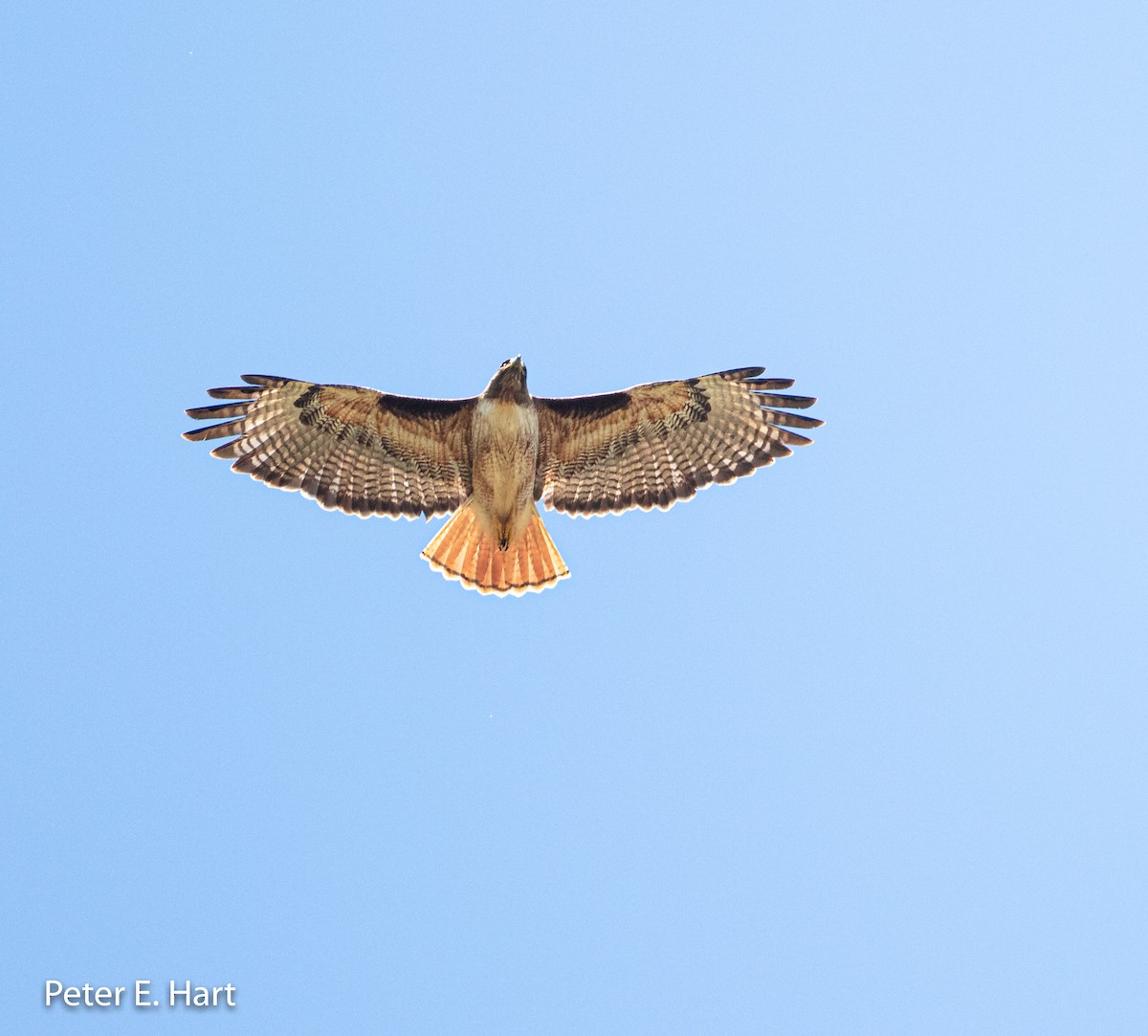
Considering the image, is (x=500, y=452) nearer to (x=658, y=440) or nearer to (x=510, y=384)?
(x=510, y=384)

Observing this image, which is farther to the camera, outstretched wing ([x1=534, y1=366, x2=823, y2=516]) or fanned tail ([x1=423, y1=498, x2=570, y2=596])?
fanned tail ([x1=423, y1=498, x2=570, y2=596])

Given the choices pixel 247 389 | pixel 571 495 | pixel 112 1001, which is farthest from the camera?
pixel 571 495

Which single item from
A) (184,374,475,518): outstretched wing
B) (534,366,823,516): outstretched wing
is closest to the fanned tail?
(184,374,475,518): outstretched wing

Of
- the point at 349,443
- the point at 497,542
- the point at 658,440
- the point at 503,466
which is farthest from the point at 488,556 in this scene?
the point at 658,440

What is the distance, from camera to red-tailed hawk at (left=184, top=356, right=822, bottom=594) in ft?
36.5

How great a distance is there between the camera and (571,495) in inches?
463

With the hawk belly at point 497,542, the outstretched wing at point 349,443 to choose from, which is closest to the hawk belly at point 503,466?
the hawk belly at point 497,542

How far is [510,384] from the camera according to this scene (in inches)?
424

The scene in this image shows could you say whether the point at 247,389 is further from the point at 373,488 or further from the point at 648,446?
the point at 648,446

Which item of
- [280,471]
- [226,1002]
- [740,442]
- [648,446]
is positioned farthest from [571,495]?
[226,1002]

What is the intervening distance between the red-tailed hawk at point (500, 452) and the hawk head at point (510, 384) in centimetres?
7

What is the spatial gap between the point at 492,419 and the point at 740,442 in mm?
2307

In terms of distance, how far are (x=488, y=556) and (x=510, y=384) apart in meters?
1.68

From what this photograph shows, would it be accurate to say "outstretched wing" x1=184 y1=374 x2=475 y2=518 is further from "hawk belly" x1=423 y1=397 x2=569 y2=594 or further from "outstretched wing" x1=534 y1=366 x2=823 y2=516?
"outstretched wing" x1=534 y1=366 x2=823 y2=516
